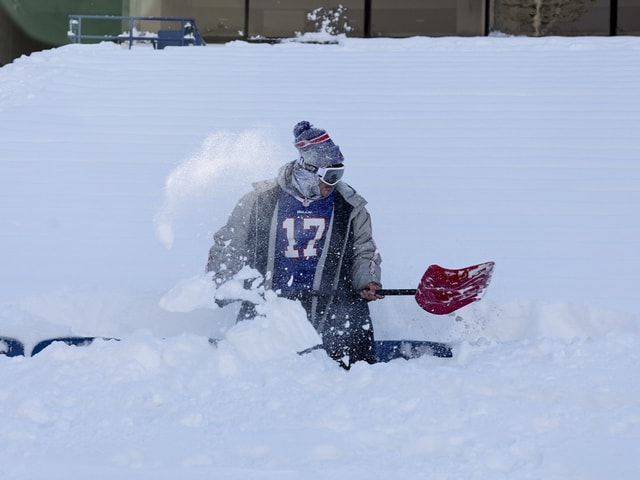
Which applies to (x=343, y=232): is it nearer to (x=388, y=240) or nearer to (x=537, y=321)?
(x=537, y=321)

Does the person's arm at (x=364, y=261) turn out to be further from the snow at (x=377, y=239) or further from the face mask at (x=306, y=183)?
the snow at (x=377, y=239)

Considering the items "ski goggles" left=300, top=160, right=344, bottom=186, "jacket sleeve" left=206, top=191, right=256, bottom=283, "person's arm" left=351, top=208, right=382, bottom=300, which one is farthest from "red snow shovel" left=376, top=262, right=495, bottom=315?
"jacket sleeve" left=206, top=191, right=256, bottom=283

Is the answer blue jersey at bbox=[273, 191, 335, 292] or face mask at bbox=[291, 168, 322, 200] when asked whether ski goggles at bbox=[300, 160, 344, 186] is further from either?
blue jersey at bbox=[273, 191, 335, 292]

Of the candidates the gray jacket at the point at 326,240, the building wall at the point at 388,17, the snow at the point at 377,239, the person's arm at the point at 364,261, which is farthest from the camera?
the building wall at the point at 388,17

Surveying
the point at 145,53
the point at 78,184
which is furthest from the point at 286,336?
the point at 145,53

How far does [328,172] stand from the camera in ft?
16.4

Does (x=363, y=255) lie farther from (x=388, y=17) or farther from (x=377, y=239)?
(x=388, y=17)

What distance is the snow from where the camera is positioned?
348 cm

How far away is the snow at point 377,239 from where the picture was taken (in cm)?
348

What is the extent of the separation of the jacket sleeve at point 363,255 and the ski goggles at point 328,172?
21 cm

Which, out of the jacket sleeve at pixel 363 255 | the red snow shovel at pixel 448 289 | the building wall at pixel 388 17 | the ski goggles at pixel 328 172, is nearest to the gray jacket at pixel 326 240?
the jacket sleeve at pixel 363 255

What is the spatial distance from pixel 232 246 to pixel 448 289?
1030mm

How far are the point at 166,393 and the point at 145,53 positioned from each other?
8.47 metres

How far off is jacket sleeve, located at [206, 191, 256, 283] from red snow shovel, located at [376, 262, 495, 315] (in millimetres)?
825
